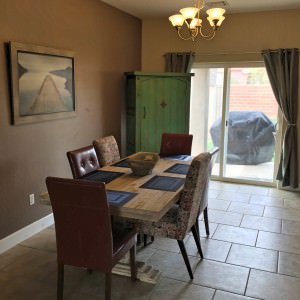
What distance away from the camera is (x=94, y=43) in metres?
4.46

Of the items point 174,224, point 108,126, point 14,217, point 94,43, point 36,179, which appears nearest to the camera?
point 174,224

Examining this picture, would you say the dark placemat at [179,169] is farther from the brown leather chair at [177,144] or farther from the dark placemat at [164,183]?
the brown leather chair at [177,144]

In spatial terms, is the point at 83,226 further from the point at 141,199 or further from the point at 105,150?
the point at 105,150

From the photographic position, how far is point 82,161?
3242 mm

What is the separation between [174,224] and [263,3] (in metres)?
3.44

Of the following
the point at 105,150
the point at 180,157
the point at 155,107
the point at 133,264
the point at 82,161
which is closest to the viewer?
the point at 133,264

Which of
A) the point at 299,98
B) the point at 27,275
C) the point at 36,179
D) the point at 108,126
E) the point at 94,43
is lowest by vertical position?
the point at 27,275

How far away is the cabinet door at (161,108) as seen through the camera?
5.16 meters

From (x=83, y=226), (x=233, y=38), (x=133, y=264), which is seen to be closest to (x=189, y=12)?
(x=83, y=226)

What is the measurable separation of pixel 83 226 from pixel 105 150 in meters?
1.63

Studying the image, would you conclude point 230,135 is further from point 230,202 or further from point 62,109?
point 62,109

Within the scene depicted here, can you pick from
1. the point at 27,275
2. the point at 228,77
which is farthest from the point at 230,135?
the point at 27,275

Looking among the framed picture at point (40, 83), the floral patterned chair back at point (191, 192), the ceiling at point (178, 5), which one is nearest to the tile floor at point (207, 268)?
the floral patterned chair back at point (191, 192)

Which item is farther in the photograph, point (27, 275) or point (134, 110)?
point (134, 110)
